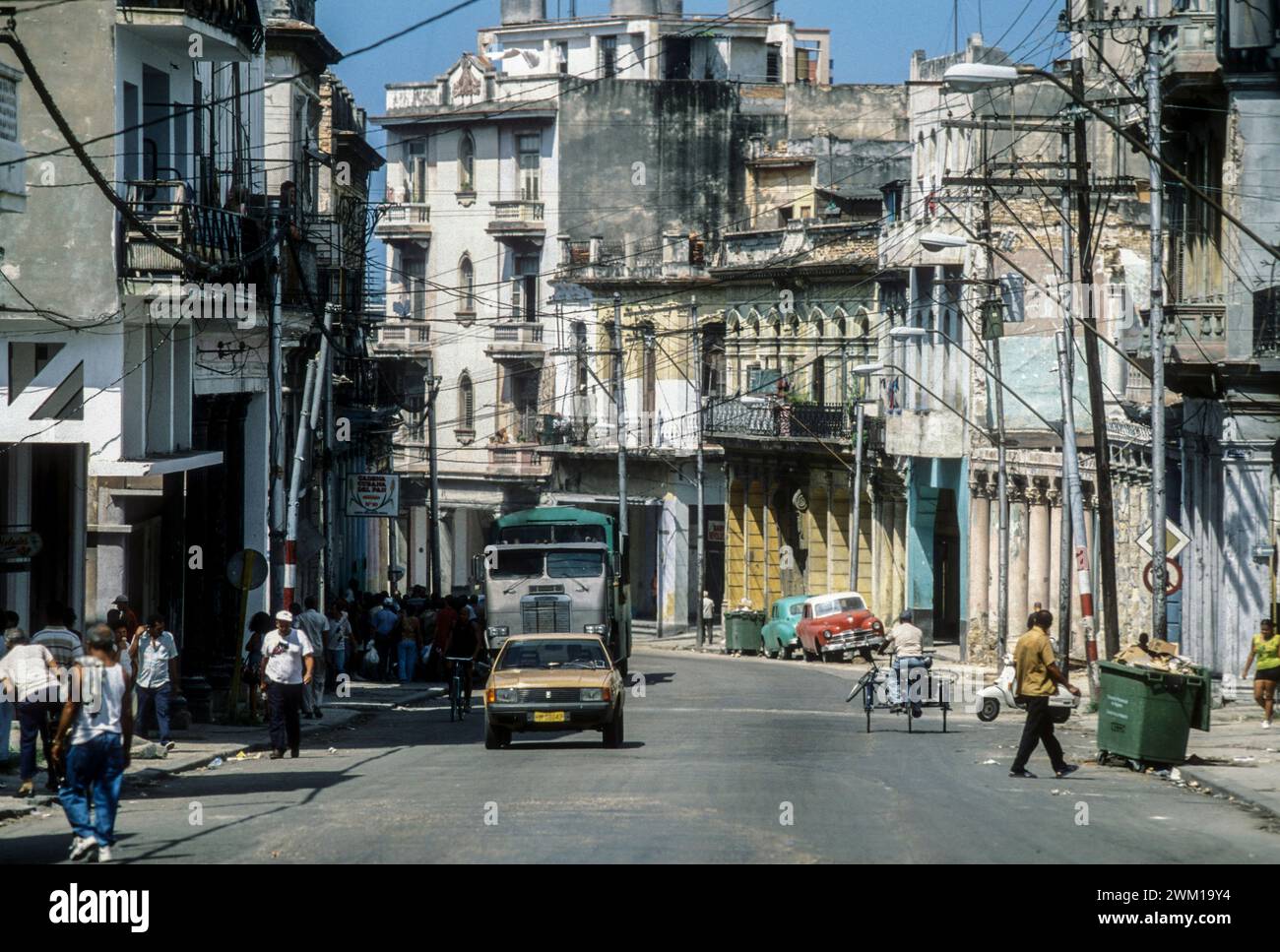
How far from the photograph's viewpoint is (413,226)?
278ft

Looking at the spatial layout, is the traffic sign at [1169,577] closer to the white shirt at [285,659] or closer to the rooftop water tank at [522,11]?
the white shirt at [285,659]

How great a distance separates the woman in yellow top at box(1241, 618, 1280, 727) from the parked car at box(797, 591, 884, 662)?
24504mm

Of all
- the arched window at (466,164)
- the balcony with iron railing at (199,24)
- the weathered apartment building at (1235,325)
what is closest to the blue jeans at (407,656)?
the weathered apartment building at (1235,325)

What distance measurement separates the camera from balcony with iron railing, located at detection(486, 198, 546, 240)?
8225 centimetres

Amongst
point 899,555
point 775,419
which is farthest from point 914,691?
point 775,419

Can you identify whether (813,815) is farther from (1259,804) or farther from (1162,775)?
(1162,775)

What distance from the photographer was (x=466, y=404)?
83.9m

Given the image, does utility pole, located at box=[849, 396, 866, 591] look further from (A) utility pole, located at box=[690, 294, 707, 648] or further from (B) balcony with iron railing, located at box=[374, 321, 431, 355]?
(B) balcony with iron railing, located at box=[374, 321, 431, 355]

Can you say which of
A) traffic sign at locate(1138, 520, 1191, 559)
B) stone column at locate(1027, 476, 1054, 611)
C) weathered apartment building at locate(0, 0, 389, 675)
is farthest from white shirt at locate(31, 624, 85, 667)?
stone column at locate(1027, 476, 1054, 611)

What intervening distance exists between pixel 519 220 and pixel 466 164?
383cm

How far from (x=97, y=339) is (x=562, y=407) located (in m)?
52.5

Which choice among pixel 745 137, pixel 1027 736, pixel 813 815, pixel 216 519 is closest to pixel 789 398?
pixel 745 137

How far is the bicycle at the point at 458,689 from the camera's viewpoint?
33.4 meters

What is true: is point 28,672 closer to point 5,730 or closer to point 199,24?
point 5,730
